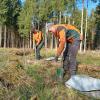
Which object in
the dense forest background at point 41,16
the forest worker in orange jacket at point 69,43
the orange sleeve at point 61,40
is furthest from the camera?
the dense forest background at point 41,16

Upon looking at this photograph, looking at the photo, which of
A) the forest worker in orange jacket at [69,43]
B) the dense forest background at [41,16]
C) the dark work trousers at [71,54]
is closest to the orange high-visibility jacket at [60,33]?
the forest worker in orange jacket at [69,43]

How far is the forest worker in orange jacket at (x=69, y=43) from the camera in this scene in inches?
361

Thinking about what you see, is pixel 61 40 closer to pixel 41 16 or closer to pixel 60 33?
pixel 60 33

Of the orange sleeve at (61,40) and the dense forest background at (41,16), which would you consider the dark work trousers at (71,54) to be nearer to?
the orange sleeve at (61,40)

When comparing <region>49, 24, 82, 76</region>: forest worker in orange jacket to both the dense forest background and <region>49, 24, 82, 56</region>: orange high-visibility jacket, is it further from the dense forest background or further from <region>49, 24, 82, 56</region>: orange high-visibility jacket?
the dense forest background

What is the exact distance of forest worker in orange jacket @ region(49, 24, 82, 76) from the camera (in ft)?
30.1

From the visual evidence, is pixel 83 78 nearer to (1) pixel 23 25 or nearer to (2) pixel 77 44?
(2) pixel 77 44

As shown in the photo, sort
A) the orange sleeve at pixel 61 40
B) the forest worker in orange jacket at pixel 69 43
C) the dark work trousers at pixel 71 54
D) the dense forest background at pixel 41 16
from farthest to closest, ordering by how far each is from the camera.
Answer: the dense forest background at pixel 41 16 < the dark work trousers at pixel 71 54 < the forest worker in orange jacket at pixel 69 43 < the orange sleeve at pixel 61 40

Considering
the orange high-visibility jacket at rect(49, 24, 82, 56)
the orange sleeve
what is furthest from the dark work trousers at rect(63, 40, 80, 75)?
the orange sleeve

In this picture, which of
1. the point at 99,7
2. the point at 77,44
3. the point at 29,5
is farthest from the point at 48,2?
the point at 77,44

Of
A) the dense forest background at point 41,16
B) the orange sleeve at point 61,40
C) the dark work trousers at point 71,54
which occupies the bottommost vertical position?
the dark work trousers at point 71,54

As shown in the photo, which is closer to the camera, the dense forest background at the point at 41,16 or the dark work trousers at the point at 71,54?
the dark work trousers at the point at 71,54

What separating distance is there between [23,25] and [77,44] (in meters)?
52.4

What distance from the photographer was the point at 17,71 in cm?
746
